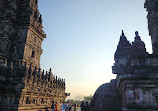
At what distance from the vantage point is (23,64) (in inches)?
958

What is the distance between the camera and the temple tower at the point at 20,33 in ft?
81.5

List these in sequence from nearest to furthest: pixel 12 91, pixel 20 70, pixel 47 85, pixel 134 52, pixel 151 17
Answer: pixel 134 52 → pixel 151 17 → pixel 12 91 → pixel 20 70 → pixel 47 85

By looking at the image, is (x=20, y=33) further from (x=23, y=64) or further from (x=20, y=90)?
(x=20, y=90)

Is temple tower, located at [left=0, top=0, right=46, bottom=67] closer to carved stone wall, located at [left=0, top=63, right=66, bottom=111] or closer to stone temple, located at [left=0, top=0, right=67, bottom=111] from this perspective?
stone temple, located at [left=0, top=0, right=67, bottom=111]

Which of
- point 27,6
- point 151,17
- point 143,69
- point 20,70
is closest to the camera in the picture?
point 143,69

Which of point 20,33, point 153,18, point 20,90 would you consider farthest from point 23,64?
point 153,18

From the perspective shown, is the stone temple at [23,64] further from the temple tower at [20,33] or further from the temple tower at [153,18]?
the temple tower at [153,18]

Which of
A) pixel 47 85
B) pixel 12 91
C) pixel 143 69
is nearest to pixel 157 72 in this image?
pixel 143 69

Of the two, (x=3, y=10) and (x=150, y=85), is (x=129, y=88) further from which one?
(x=3, y=10)

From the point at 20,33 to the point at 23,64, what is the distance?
718 cm

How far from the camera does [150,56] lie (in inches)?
295

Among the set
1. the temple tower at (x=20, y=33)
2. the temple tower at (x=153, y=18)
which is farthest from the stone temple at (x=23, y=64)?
the temple tower at (x=153, y=18)

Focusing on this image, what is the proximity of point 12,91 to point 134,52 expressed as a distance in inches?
584

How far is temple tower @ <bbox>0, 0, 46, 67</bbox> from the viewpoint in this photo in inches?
978
